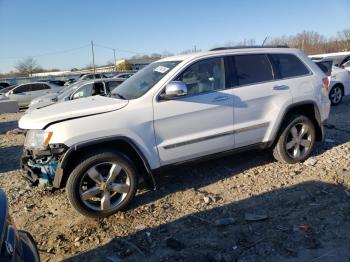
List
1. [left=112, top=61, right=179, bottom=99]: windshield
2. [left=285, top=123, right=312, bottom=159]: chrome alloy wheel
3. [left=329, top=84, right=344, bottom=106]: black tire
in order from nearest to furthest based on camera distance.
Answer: [left=112, top=61, right=179, bottom=99]: windshield
[left=285, top=123, right=312, bottom=159]: chrome alloy wheel
[left=329, top=84, right=344, bottom=106]: black tire

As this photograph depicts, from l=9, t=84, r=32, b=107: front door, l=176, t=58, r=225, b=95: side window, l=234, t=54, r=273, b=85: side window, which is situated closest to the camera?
l=176, t=58, r=225, b=95: side window

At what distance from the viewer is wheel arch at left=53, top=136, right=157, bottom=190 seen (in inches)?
158

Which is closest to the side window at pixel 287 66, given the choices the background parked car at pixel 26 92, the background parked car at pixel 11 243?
the background parked car at pixel 11 243

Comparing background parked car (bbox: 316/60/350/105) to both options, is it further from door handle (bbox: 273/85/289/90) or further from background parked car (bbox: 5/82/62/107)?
background parked car (bbox: 5/82/62/107)

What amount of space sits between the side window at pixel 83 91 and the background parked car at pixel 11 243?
29.5 ft

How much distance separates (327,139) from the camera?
7.05 m

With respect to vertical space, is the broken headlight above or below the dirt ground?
above

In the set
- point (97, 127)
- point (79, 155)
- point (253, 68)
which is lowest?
point (79, 155)

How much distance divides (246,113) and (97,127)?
2164 mm

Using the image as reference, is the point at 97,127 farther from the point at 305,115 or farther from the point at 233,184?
the point at 305,115

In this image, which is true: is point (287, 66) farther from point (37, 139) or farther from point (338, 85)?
point (338, 85)

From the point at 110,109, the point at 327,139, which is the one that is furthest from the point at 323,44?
the point at 110,109

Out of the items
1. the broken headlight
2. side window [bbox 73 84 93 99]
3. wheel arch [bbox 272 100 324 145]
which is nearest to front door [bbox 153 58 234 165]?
wheel arch [bbox 272 100 324 145]

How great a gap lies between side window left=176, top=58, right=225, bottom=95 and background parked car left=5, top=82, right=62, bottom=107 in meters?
17.0
